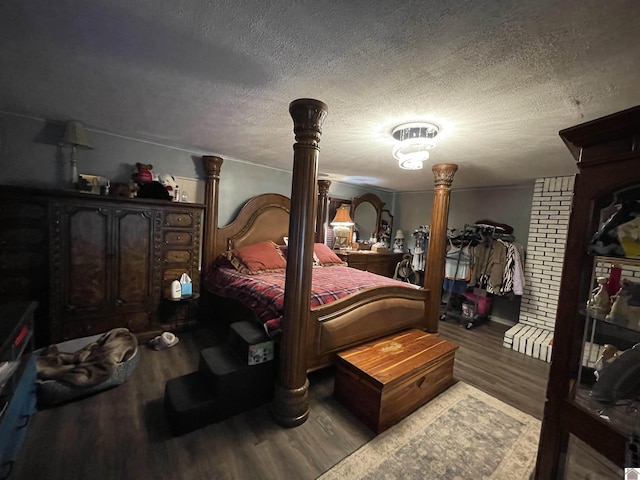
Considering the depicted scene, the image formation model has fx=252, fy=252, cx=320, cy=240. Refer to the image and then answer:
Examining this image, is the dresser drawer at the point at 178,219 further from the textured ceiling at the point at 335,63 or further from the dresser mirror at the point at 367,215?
the dresser mirror at the point at 367,215

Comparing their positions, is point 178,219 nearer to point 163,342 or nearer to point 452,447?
point 163,342

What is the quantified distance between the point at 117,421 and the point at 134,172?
8.01 ft

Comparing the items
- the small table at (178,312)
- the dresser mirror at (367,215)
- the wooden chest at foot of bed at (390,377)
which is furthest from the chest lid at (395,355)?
the dresser mirror at (367,215)

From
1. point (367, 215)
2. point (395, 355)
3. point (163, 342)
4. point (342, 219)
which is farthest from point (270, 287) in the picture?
point (367, 215)

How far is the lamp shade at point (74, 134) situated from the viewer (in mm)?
2328

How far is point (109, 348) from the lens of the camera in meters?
2.10

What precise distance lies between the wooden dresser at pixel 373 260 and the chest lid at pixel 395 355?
78.8 inches

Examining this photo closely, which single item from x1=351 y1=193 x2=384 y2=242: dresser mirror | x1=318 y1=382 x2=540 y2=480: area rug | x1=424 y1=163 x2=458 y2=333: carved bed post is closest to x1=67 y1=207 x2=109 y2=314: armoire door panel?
x1=318 y1=382 x2=540 y2=480: area rug

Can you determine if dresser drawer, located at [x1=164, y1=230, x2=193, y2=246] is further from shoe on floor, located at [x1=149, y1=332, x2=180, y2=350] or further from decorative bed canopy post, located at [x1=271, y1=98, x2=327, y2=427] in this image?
decorative bed canopy post, located at [x1=271, y1=98, x2=327, y2=427]

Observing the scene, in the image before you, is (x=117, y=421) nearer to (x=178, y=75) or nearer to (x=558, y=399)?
(x=178, y=75)

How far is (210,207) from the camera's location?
3.21 metres

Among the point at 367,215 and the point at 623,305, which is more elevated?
the point at 367,215

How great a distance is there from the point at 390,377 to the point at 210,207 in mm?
2757

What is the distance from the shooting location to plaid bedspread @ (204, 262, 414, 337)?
2.01 metres
